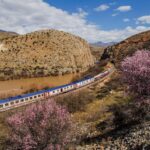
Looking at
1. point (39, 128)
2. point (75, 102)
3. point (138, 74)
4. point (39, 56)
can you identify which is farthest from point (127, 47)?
point (39, 128)

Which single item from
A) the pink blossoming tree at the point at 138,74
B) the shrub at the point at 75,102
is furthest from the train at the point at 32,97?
the pink blossoming tree at the point at 138,74

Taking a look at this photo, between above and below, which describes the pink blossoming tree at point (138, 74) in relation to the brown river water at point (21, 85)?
above

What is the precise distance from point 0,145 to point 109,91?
156 feet

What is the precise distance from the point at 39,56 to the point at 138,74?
5712 inches

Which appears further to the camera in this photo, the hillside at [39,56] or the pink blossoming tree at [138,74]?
the hillside at [39,56]

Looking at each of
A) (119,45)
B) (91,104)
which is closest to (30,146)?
(91,104)

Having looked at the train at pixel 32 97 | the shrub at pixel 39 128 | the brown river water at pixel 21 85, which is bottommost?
the brown river water at pixel 21 85

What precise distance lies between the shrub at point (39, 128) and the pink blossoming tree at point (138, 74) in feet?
36.9

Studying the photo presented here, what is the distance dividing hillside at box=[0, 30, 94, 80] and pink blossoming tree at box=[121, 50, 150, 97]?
11451 centimetres

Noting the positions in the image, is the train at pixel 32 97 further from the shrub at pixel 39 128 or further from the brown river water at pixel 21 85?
the shrub at pixel 39 128

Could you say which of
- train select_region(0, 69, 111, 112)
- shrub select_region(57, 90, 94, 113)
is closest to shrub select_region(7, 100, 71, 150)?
shrub select_region(57, 90, 94, 113)

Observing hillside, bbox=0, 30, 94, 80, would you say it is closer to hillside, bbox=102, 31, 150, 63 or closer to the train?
hillside, bbox=102, 31, 150, 63

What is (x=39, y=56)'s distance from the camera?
177 metres

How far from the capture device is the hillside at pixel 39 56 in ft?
527
